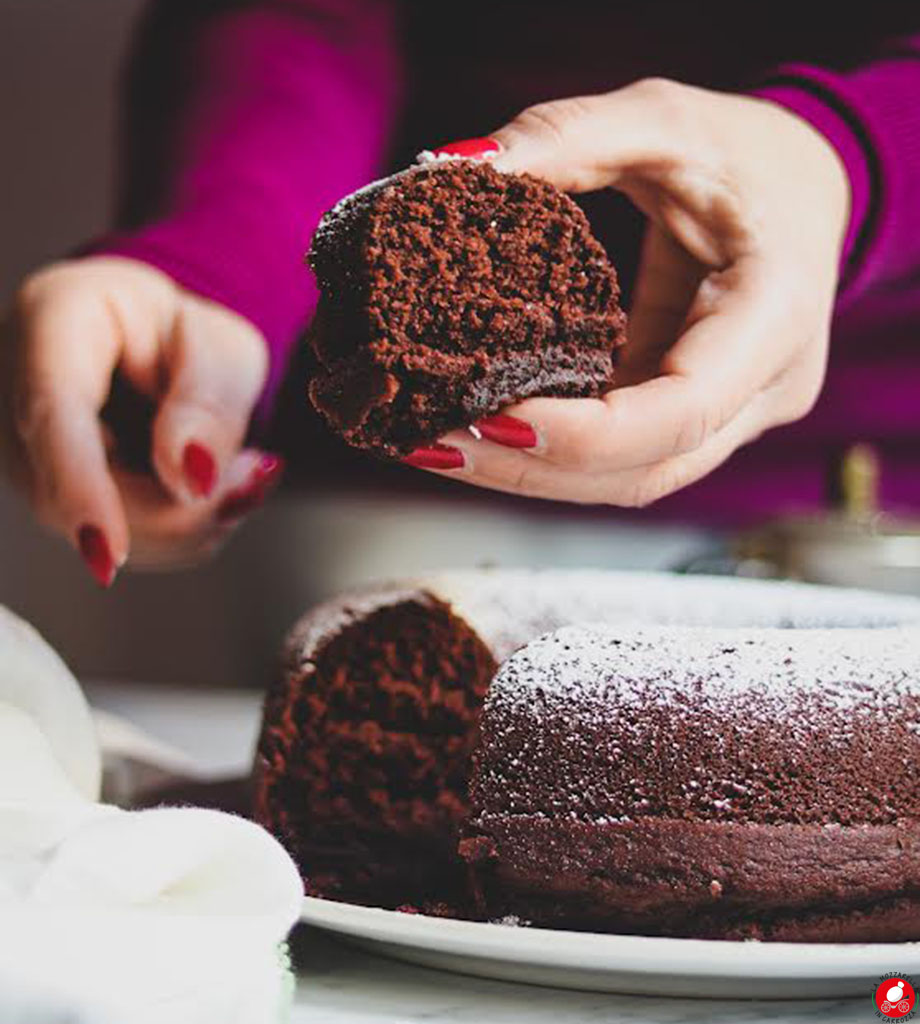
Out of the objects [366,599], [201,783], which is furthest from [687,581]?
[201,783]

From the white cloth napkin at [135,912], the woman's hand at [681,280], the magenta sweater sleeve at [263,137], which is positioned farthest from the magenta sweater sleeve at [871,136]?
the white cloth napkin at [135,912]

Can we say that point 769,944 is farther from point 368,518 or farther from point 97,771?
point 368,518

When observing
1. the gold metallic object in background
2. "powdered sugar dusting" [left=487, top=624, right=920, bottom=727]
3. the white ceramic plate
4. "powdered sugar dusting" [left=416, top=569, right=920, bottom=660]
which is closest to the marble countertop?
the white ceramic plate

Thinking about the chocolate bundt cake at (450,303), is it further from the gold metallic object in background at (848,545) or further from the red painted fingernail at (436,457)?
the gold metallic object in background at (848,545)

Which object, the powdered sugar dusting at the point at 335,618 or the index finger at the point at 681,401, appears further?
the powdered sugar dusting at the point at 335,618

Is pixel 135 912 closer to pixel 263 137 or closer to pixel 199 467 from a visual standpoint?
pixel 199 467

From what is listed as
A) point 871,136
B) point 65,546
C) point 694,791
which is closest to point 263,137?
point 871,136

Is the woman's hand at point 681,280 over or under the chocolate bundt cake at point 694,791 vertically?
over

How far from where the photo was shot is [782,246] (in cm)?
68

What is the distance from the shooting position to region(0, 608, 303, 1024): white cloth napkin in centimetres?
45

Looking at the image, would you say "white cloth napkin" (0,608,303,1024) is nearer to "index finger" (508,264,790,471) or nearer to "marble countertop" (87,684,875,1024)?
"marble countertop" (87,684,875,1024)

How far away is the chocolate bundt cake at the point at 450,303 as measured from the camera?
56 cm

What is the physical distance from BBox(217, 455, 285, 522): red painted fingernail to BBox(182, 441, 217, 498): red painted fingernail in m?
0.03

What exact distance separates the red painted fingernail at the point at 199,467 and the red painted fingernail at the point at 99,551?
0.07 m
